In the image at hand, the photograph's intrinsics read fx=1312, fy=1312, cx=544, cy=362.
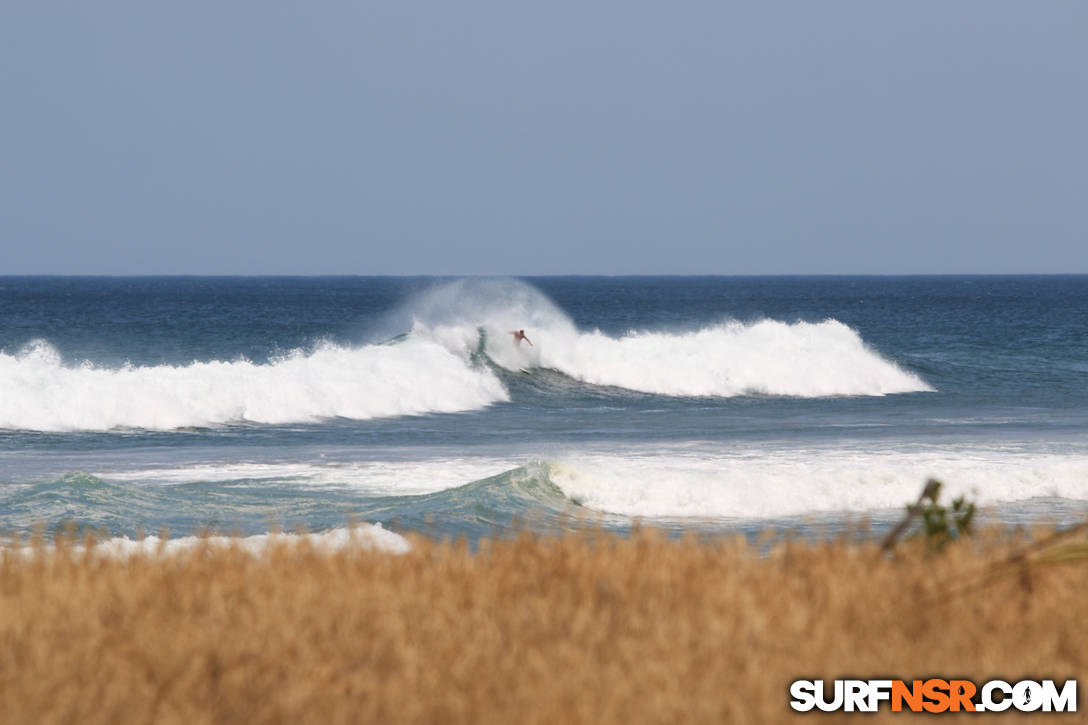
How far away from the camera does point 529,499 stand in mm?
13523

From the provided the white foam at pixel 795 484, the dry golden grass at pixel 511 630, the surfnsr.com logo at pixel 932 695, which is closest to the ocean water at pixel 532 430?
the white foam at pixel 795 484

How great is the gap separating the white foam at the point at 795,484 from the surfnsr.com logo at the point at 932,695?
28.7 ft

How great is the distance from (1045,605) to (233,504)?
32.1ft

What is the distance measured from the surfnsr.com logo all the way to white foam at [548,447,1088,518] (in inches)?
344

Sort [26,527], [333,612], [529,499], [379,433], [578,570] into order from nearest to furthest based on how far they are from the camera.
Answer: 1. [333,612]
2. [578,570]
3. [26,527]
4. [529,499]
5. [379,433]

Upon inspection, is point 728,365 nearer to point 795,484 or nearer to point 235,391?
point 235,391

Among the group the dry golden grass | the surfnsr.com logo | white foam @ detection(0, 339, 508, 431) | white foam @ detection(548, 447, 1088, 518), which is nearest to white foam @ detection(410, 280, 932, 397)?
white foam @ detection(0, 339, 508, 431)

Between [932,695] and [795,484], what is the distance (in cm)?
1039

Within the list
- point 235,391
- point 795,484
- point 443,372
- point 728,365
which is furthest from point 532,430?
point 728,365

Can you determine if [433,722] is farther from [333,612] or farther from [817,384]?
[817,384]

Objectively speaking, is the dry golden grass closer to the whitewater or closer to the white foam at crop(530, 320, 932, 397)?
the whitewater

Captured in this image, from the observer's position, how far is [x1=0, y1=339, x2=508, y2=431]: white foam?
2484 centimetres

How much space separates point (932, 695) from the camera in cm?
435

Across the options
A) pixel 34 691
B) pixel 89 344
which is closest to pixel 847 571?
pixel 34 691
